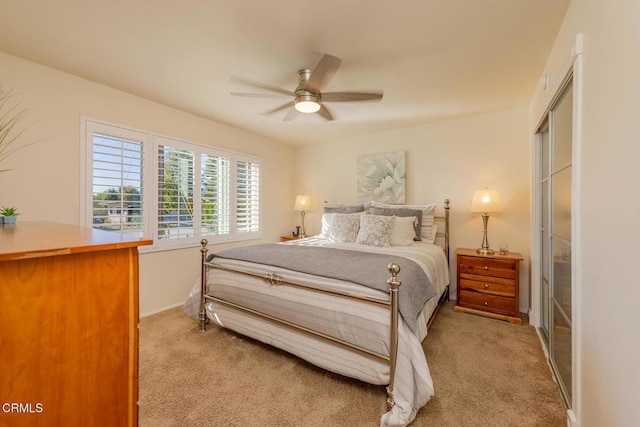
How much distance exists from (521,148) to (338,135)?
8.13ft

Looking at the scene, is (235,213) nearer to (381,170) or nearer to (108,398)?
(381,170)

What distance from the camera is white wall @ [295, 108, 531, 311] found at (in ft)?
10.6

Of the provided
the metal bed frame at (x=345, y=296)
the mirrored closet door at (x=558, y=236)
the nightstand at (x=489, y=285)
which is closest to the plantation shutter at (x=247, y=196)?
the metal bed frame at (x=345, y=296)

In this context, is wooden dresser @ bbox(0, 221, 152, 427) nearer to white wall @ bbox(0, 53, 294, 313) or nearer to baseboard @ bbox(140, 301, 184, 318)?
white wall @ bbox(0, 53, 294, 313)

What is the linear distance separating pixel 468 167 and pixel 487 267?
1.34m

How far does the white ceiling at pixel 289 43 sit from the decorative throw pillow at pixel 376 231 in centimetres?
136

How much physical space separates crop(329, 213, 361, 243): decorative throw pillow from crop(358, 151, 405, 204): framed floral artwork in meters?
0.75

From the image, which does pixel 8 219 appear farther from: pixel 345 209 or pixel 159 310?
pixel 345 209

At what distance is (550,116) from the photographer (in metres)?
2.09

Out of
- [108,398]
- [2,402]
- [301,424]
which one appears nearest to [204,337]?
[301,424]

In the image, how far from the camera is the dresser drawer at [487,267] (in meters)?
2.84

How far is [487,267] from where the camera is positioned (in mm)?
2955

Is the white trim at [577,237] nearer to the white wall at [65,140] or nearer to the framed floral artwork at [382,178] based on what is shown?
the framed floral artwork at [382,178]

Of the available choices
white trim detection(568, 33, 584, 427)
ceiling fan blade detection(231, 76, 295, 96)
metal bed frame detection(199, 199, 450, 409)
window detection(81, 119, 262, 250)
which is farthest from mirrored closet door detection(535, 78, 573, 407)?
window detection(81, 119, 262, 250)
